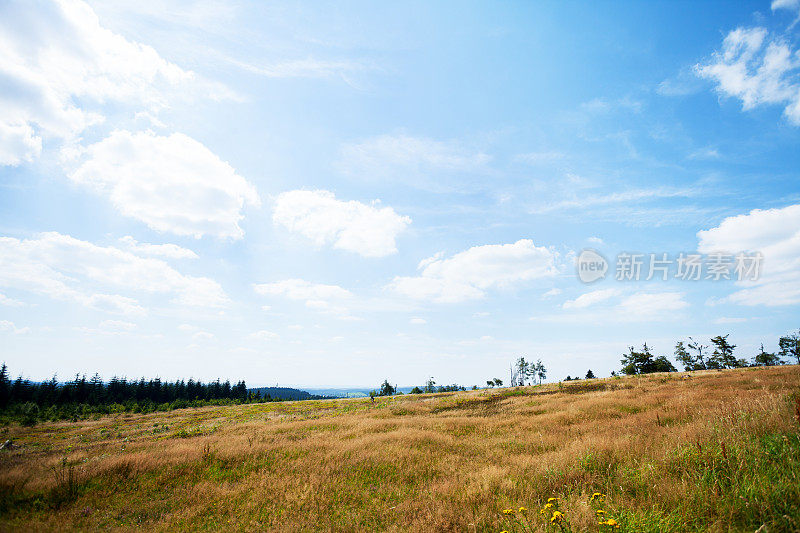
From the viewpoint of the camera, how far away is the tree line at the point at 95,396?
Answer: 65500 millimetres

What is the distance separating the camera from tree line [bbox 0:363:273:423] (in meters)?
65.5

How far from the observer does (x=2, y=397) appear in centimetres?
8056

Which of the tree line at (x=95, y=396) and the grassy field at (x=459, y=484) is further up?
the grassy field at (x=459, y=484)

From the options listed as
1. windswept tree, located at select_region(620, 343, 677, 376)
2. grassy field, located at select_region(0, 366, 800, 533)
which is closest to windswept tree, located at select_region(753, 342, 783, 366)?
windswept tree, located at select_region(620, 343, 677, 376)

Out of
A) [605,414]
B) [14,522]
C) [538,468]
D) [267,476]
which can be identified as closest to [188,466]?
[267,476]

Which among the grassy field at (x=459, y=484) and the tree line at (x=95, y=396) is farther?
the tree line at (x=95, y=396)

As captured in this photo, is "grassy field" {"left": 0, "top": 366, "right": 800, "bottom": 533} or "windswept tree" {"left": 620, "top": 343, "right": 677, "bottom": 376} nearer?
"grassy field" {"left": 0, "top": 366, "right": 800, "bottom": 533}

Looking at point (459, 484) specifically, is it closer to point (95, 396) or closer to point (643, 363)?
point (643, 363)

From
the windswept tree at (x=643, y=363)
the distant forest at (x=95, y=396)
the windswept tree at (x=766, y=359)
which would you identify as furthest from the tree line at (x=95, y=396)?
the windswept tree at (x=766, y=359)

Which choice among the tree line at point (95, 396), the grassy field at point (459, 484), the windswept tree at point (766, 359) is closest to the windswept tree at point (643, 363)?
the windswept tree at point (766, 359)

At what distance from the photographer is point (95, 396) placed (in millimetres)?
90438

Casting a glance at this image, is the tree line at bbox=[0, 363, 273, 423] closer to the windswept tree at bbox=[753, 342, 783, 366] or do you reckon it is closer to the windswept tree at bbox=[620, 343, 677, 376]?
the windswept tree at bbox=[620, 343, 677, 376]

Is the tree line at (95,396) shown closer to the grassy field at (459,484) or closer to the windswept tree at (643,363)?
the grassy field at (459,484)

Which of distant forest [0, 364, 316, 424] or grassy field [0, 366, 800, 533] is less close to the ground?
grassy field [0, 366, 800, 533]
